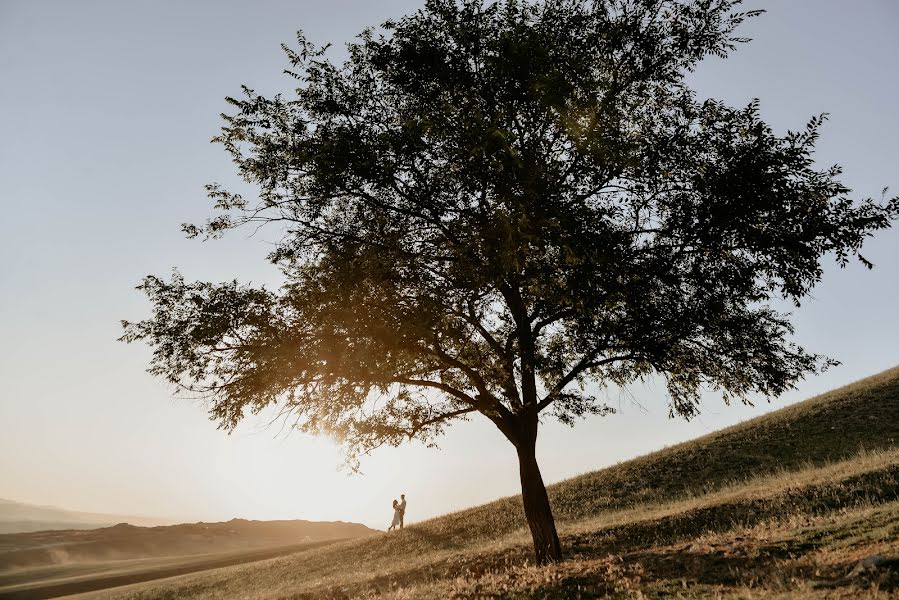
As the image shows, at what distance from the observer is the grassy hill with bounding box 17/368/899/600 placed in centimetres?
891

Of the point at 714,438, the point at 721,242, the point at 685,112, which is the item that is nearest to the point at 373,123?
the point at 685,112

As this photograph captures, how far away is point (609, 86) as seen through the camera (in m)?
13.4

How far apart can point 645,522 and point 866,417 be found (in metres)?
19.5

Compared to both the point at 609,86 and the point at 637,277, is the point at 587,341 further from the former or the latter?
the point at 609,86

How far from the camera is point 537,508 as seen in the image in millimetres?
14023

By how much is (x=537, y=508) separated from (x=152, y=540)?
75.6 meters

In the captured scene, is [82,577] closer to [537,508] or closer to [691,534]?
[537,508]

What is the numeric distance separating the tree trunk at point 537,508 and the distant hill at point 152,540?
45164 millimetres

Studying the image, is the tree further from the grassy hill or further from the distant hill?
the distant hill

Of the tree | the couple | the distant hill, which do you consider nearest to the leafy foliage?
the tree

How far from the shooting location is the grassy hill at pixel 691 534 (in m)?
8.91

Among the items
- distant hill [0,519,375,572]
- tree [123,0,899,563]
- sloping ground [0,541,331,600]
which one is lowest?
distant hill [0,519,375,572]

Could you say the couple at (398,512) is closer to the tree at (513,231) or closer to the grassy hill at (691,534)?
the grassy hill at (691,534)

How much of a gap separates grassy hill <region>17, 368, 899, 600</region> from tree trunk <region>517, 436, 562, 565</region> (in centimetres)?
60
